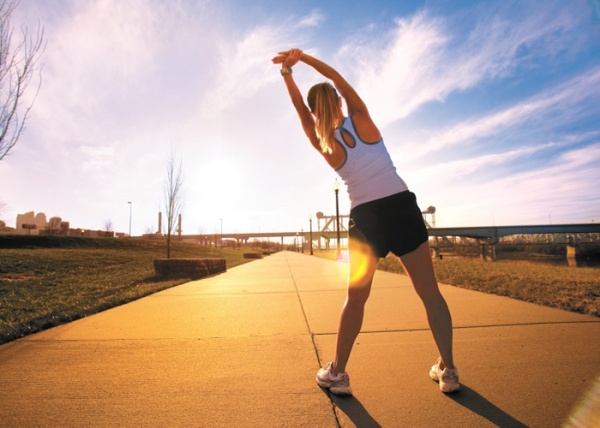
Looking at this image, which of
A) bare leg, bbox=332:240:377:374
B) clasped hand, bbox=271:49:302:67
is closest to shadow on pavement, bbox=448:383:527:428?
bare leg, bbox=332:240:377:374

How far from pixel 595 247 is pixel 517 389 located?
59482 millimetres

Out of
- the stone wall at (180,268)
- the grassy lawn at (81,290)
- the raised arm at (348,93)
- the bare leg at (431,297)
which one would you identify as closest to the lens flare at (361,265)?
the bare leg at (431,297)

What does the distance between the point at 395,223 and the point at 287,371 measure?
137 centimetres

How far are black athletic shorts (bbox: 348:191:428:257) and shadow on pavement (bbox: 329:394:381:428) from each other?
89 cm

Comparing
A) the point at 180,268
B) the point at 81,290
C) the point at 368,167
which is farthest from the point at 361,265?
the point at 180,268

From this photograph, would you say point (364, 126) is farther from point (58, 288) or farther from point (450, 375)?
point (58, 288)

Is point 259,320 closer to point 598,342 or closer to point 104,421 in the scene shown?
point 104,421

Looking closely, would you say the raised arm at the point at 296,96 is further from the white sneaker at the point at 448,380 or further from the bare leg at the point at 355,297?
the white sneaker at the point at 448,380

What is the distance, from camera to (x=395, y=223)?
6.54ft

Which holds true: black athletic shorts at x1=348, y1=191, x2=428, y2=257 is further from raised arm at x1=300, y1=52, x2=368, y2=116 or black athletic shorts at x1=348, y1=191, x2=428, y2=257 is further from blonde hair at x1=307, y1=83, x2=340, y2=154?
raised arm at x1=300, y1=52, x2=368, y2=116

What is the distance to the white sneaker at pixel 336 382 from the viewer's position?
6.75 feet

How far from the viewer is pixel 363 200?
6.75 ft

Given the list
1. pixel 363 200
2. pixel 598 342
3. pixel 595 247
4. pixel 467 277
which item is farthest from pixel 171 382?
pixel 595 247

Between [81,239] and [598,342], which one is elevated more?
[81,239]
